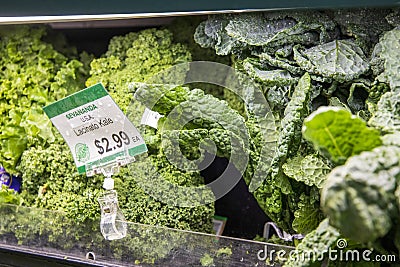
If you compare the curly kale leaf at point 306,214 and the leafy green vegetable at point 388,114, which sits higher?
the leafy green vegetable at point 388,114

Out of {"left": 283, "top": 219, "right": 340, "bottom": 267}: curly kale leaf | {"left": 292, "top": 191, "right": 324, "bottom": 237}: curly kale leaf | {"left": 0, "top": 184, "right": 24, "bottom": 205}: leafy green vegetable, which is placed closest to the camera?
{"left": 283, "top": 219, "right": 340, "bottom": 267}: curly kale leaf

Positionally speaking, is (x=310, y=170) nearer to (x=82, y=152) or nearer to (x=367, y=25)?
(x=367, y=25)

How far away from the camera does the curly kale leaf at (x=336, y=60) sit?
1.29 meters

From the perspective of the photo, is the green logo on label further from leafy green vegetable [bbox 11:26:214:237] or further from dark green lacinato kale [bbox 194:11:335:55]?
dark green lacinato kale [bbox 194:11:335:55]

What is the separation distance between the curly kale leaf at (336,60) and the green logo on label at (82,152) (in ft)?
2.02

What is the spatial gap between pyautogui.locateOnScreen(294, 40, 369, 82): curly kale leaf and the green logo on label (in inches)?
24.3

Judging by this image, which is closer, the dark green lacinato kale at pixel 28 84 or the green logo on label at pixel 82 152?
the green logo on label at pixel 82 152

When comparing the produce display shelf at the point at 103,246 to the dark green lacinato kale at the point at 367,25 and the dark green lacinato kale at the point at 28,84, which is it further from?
the dark green lacinato kale at the point at 367,25

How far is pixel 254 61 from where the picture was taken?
4.65ft

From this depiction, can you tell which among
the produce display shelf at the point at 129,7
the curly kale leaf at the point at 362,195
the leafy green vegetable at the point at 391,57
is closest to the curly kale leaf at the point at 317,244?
the curly kale leaf at the point at 362,195

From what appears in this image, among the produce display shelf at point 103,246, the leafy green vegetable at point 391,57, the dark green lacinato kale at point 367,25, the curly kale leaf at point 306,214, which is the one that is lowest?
the produce display shelf at point 103,246

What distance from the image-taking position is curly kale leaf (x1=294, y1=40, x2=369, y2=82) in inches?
50.7

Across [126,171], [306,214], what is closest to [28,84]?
[126,171]

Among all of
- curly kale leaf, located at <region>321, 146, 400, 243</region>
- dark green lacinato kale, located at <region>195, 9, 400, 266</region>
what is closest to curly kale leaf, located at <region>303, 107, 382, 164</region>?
curly kale leaf, located at <region>321, 146, 400, 243</region>
